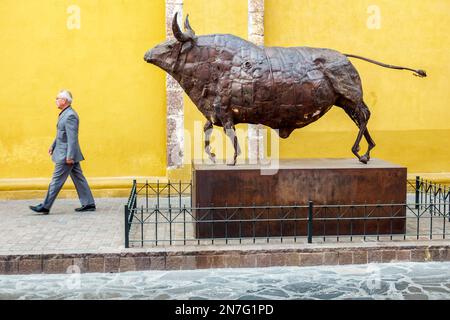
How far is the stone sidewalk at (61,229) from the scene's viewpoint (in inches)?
279

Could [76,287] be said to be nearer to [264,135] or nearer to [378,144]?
[264,135]

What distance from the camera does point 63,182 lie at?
9102 millimetres

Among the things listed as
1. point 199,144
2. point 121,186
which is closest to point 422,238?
point 199,144

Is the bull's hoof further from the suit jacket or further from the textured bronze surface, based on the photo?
the suit jacket

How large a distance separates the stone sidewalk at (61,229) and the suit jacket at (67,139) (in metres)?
0.85

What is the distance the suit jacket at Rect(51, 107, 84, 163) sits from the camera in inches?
357

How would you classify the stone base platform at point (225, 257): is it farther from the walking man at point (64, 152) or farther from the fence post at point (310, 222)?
the walking man at point (64, 152)

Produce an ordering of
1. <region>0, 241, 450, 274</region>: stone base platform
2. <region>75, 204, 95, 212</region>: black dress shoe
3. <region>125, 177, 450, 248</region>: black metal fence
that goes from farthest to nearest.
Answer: <region>75, 204, 95, 212</region>: black dress shoe, <region>125, 177, 450, 248</region>: black metal fence, <region>0, 241, 450, 274</region>: stone base platform

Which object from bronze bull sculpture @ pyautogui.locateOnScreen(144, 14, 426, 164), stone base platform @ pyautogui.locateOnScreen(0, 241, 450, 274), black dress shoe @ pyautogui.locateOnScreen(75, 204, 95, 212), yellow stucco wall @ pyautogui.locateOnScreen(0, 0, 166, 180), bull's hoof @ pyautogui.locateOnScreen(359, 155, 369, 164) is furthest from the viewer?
yellow stucco wall @ pyautogui.locateOnScreen(0, 0, 166, 180)

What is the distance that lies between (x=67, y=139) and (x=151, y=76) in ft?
8.33

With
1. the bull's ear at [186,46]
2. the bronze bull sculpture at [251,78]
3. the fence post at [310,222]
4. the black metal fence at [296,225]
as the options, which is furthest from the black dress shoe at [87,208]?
the fence post at [310,222]

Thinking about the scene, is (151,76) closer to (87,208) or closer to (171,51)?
(87,208)

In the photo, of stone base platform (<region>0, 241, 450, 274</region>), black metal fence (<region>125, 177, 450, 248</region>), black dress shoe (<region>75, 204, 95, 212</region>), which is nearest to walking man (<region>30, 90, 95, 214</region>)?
black dress shoe (<region>75, 204, 95, 212</region>)

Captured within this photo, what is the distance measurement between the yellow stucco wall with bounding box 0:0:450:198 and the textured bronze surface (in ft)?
11.9
